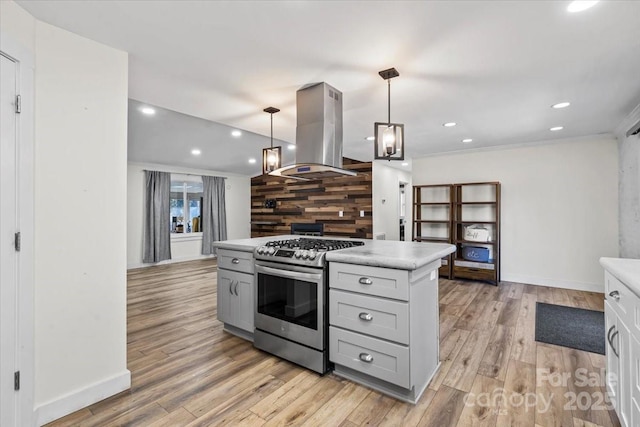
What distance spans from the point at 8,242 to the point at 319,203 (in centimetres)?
621

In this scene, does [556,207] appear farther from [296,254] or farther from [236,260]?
[236,260]

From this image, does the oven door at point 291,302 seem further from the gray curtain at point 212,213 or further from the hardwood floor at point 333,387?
the gray curtain at point 212,213

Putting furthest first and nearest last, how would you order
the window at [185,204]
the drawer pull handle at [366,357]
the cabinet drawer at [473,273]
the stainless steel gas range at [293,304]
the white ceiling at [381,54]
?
the window at [185,204] → the cabinet drawer at [473,273] → the stainless steel gas range at [293,304] → the drawer pull handle at [366,357] → the white ceiling at [381,54]

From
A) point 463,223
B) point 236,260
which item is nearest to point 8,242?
point 236,260

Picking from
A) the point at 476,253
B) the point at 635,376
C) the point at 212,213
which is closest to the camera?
the point at 635,376

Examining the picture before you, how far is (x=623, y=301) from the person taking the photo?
4.80ft

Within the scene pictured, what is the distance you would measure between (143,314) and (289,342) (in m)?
2.21

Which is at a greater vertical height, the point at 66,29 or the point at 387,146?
the point at 66,29

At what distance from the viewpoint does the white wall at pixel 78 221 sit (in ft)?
5.76

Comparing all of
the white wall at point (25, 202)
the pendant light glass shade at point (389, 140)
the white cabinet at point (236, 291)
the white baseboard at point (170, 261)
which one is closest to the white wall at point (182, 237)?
the white baseboard at point (170, 261)

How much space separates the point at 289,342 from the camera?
245cm

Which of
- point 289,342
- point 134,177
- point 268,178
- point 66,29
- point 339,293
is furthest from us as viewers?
point 268,178

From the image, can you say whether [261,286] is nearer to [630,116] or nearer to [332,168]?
[332,168]

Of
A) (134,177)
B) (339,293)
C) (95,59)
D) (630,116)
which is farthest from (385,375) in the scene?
(134,177)
